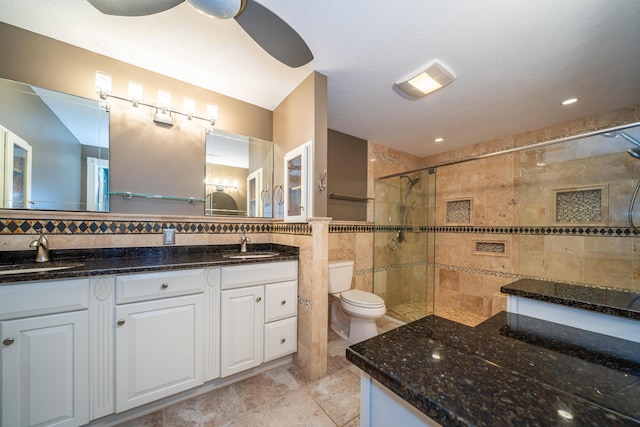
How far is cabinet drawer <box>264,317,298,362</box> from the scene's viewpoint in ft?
5.53

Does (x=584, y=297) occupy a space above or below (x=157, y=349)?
above

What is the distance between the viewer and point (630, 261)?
6.12ft

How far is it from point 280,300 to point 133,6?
6.23 ft

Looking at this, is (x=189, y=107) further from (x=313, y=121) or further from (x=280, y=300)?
(x=280, y=300)

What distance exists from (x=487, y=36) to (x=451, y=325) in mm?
1669

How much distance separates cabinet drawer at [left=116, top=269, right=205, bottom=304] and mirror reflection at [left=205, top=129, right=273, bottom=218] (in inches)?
27.9

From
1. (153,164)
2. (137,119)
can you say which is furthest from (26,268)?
(137,119)

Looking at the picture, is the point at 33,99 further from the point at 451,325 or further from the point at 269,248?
the point at 451,325

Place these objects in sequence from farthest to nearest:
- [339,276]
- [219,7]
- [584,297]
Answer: [339,276]
[219,7]
[584,297]

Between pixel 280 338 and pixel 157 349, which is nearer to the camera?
pixel 157 349

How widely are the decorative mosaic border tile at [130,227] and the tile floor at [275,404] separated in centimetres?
108

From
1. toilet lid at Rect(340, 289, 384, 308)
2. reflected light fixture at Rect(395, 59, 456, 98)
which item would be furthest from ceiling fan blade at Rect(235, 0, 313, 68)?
toilet lid at Rect(340, 289, 384, 308)

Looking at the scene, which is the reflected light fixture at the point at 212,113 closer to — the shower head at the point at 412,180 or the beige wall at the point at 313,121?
the beige wall at the point at 313,121

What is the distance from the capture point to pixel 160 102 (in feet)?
5.85
